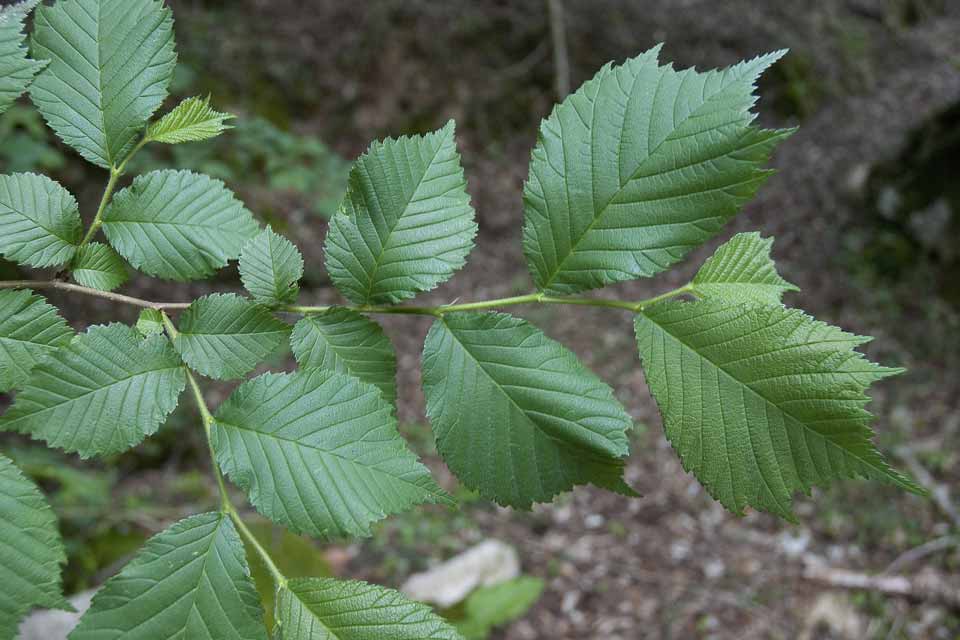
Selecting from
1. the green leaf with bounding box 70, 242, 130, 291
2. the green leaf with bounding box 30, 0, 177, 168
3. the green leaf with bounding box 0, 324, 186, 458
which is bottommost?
the green leaf with bounding box 0, 324, 186, 458

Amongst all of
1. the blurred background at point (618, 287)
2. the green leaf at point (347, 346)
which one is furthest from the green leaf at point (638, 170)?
the blurred background at point (618, 287)

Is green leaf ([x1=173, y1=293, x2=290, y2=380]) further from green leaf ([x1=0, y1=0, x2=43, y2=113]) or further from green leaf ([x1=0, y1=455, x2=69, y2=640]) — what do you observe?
green leaf ([x1=0, y1=0, x2=43, y2=113])

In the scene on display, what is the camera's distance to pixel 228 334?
2.86 ft

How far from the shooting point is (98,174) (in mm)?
4477

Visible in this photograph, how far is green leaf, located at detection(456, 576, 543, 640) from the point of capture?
10.4 ft

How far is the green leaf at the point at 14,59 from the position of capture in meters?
0.84

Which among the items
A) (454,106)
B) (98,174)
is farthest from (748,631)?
(454,106)

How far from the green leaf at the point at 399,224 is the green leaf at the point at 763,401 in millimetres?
299

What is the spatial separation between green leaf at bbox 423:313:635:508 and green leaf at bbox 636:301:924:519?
79 millimetres

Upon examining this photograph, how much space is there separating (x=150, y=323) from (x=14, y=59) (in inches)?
14.0

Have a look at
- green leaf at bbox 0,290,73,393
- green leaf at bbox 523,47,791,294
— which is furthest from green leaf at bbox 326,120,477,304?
green leaf at bbox 0,290,73,393

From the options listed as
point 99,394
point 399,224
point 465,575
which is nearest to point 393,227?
point 399,224

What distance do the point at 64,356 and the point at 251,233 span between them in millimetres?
286

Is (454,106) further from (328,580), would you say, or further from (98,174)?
(328,580)
